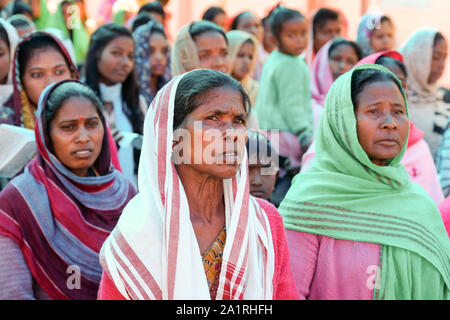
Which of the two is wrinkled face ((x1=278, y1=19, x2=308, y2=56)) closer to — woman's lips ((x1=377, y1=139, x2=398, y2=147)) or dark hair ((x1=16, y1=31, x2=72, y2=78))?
dark hair ((x1=16, y1=31, x2=72, y2=78))

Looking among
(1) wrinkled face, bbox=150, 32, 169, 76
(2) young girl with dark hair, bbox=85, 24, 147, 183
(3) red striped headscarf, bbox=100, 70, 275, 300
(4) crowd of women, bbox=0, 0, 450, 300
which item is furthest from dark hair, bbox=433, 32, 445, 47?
(3) red striped headscarf, bbox=100, 70, 275, 300

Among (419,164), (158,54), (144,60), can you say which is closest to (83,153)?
(419,164)

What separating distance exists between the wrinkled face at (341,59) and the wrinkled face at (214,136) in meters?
3.70

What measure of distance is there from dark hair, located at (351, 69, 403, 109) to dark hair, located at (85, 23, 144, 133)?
A: 2403 mm

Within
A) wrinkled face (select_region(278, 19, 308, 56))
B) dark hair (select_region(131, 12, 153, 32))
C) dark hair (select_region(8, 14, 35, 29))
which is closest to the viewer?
wrinkled face (select_region(278, 19, 308, 56))

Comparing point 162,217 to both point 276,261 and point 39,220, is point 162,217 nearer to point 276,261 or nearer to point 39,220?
point 276,261

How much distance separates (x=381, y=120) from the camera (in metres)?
2.98

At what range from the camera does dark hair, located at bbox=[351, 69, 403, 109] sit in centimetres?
305

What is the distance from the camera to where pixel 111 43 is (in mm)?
5387

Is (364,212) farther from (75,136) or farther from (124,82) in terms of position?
(124,82)

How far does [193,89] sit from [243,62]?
3974mm

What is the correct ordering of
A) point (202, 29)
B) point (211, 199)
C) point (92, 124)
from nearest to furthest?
point (211, 199) < point (92, 124) < point (202, 29)

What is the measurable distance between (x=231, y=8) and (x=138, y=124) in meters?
8.82

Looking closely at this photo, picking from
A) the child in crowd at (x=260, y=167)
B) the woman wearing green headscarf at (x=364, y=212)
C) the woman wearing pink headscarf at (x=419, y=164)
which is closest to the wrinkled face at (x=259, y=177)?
the child in crowd at (x=260, y=167)
